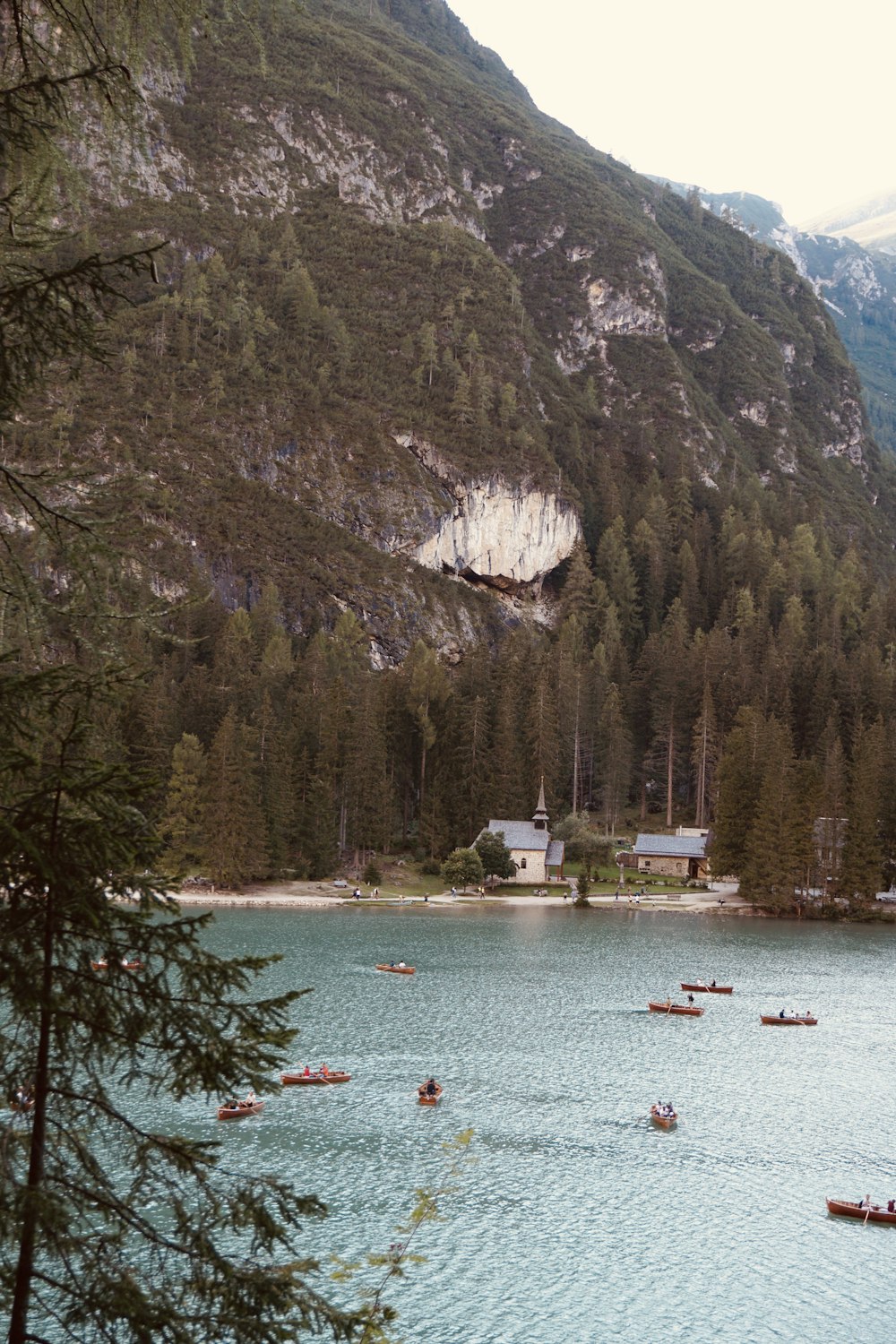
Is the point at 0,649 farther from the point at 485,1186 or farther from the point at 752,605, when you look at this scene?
the point at 752,605

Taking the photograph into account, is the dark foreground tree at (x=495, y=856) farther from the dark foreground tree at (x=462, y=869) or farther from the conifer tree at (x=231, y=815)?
the conifer tree at (x=231, y=815)

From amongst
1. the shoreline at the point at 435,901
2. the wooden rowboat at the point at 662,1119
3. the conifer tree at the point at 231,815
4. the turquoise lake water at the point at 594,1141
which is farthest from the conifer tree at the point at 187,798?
the wooden rowboat at the point at 662,1119

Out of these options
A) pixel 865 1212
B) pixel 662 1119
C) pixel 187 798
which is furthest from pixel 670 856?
pixel 865 1212

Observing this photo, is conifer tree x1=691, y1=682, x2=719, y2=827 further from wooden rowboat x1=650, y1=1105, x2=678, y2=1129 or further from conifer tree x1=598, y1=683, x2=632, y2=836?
wooden rowboat x1=650, y1=1105, x2=678, y2=1129

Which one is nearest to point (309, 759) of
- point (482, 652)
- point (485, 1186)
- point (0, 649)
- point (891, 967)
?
point (482, 652)

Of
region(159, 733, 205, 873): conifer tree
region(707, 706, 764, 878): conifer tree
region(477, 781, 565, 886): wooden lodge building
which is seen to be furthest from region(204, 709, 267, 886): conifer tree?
region(707, 706, 764, 878): conifer tree
